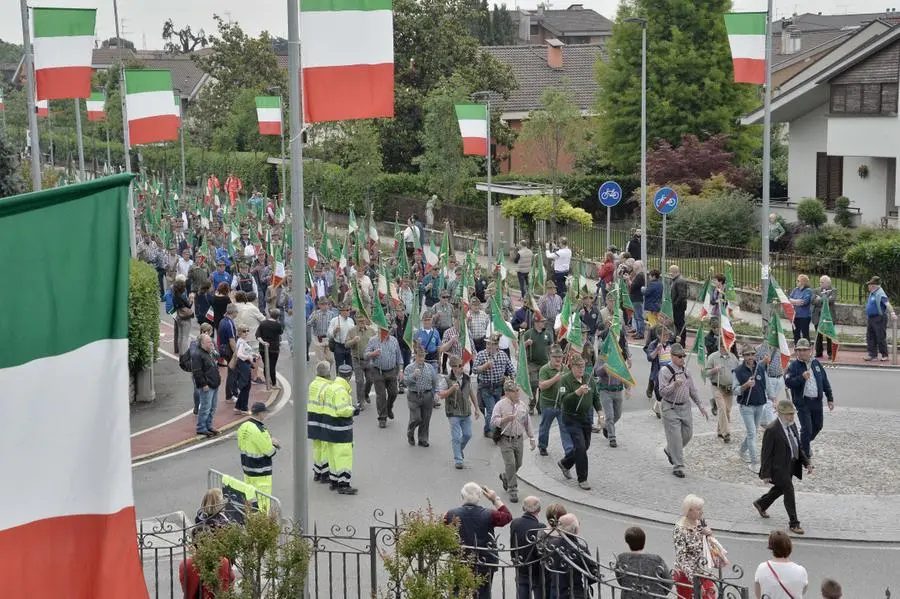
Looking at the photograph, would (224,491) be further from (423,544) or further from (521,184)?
(521,184)

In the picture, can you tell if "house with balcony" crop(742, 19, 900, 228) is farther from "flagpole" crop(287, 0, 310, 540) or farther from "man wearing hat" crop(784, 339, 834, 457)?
"flagpole" crop(287, 0, 310, 540)

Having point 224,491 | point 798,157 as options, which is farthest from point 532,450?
point 798,157

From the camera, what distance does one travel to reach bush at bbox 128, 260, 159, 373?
66.6 ft

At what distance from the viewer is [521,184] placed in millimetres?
A: 47406

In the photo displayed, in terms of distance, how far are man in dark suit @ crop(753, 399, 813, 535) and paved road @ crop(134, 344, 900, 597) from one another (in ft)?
1.51

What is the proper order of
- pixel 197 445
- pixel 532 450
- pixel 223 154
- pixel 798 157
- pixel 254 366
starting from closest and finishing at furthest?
pixel 532 450
pixel 197 445
pixel 254 366
pixel 798 157
pixel 223 154

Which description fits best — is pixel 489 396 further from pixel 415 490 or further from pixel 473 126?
pixel 473 126

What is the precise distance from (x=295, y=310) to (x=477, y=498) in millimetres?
2154

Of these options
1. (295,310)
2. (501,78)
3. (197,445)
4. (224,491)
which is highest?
(501,78)

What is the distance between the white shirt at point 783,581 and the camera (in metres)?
9.34

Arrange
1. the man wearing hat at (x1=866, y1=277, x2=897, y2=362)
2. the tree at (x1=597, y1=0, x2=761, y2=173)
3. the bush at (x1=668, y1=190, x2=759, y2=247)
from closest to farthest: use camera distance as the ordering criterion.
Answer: the man wearing hat at (x1=866, y1=277, x2=897, y2=362) → the bush at (x1=668, y1=190, x2=759, y2=247) → the tree at (x1=597, y1=0, x2=761, y2=173)

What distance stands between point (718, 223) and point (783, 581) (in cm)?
2905

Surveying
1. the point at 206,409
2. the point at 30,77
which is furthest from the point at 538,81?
the point at 206,409

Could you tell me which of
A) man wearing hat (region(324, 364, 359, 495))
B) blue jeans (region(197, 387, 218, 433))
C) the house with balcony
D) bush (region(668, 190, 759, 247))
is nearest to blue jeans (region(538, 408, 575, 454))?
man wearing hat (region(324, 364, 359, 495))
